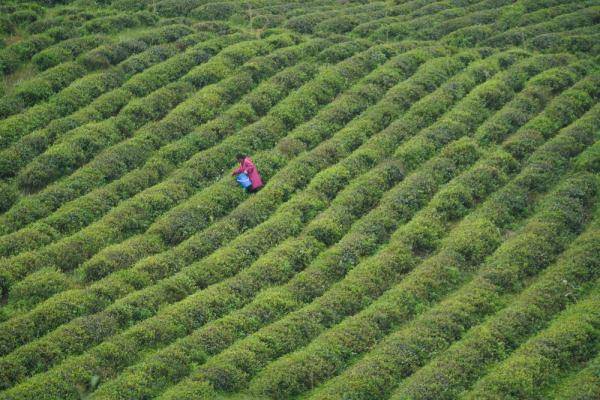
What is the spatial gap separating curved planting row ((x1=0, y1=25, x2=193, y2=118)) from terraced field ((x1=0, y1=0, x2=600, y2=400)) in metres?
0.10

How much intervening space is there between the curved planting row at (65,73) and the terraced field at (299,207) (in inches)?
4.0

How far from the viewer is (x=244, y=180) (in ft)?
85.4

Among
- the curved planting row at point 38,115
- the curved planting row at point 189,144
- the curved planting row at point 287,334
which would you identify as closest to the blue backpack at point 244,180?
the curved planting row at point 189,144

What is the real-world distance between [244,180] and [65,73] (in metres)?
11.2

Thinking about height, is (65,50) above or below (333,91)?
above

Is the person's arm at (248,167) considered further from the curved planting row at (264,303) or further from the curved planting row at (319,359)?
the curved planting row at (319,359)

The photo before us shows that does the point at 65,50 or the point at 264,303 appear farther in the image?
the point at 65,50

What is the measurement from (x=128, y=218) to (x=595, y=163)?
16429 millimetres

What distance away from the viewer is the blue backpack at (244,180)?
85.3ft

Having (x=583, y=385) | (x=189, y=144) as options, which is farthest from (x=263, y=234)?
(x=583, y=385)

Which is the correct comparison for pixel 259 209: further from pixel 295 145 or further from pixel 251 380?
pixel 251 380

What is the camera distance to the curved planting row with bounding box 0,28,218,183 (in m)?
26.5

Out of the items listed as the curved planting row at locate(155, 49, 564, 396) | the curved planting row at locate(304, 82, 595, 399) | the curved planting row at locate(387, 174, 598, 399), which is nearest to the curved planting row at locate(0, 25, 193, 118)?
the curved planting row at locate(155, 49, 564, 396)

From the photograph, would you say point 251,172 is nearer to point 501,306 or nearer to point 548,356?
point 501,306
